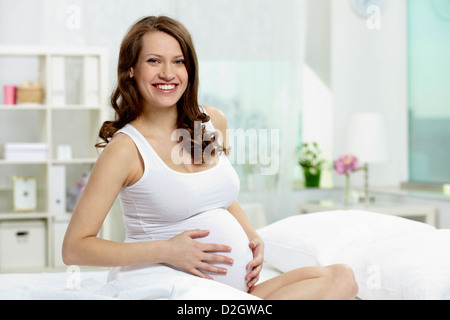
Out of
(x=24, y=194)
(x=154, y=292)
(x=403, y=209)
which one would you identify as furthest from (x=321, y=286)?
(x=24, y=194)

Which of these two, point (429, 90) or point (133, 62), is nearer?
point (133, 62)

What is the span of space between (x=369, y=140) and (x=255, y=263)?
7.01ft

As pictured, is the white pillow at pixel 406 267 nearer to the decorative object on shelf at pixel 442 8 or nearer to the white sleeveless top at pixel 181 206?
the white sleeveless top at pixel 181 206

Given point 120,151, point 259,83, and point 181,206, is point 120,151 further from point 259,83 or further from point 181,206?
point 259,83

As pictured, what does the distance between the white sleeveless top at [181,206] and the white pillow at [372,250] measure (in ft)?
1.25

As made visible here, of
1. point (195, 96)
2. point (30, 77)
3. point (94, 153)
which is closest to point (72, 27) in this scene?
point (30, 77)

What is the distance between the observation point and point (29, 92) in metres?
3.13

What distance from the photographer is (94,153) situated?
128 inches

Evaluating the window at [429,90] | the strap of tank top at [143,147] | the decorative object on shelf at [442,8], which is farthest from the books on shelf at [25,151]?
the decorative object on shelf at [442,8]

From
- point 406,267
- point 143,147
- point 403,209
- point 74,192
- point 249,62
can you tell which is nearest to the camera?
point 143,147

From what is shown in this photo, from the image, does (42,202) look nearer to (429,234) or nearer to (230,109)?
(230,109)

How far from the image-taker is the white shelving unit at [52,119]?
3.10 m

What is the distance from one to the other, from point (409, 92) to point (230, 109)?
1210mm

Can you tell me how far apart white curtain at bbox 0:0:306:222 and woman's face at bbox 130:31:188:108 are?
2.06m
